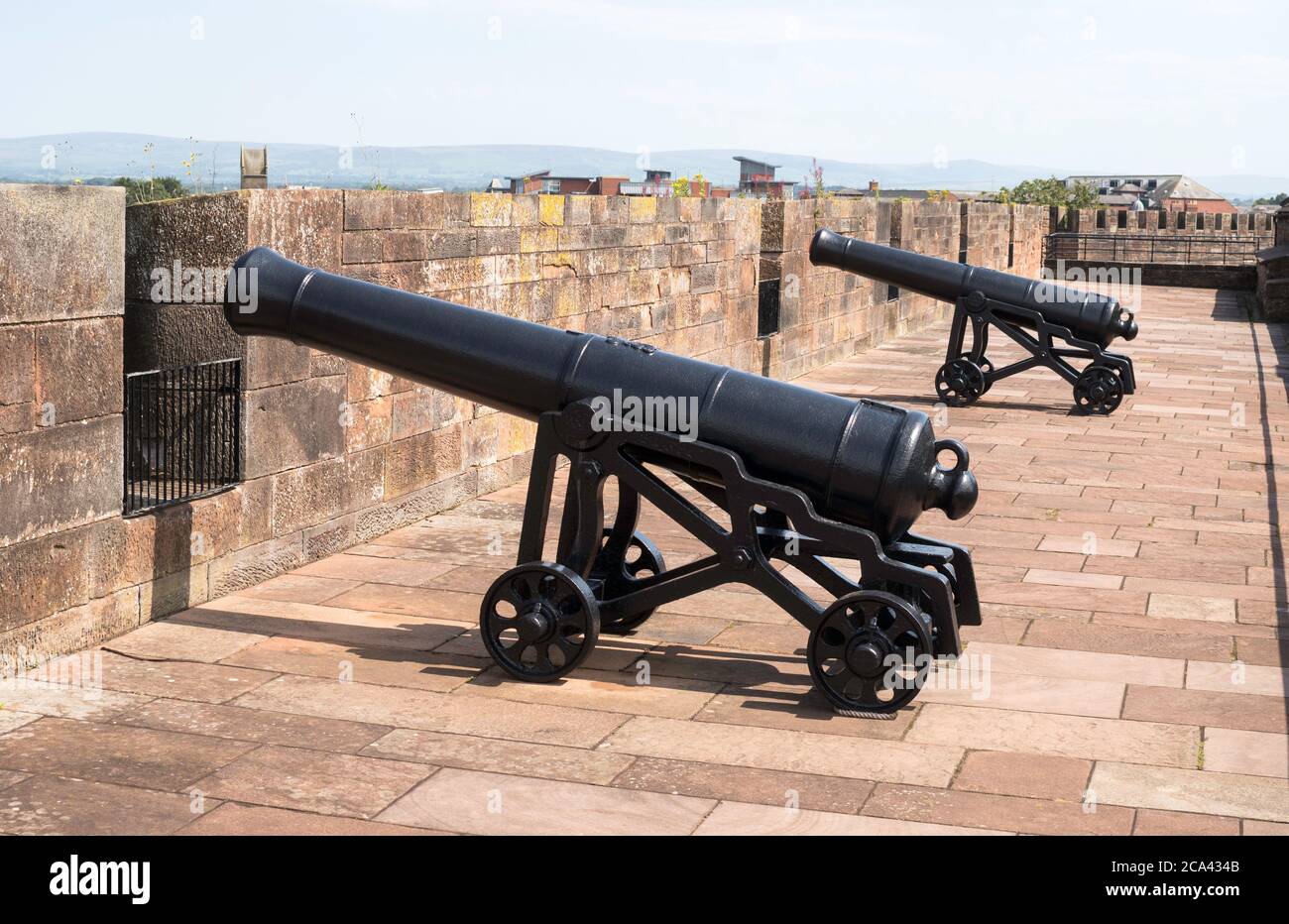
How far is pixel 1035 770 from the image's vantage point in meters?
4.59

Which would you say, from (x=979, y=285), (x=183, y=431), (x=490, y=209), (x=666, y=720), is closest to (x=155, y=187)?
(x=490, y=209)

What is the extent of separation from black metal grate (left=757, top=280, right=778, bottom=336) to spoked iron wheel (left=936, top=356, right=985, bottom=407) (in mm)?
1668

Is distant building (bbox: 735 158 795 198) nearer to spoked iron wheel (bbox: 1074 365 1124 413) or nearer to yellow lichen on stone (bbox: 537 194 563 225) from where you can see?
spoked iron wheel (bbox: 1074 365 1124 413)

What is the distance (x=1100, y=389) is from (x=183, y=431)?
29.4 feet

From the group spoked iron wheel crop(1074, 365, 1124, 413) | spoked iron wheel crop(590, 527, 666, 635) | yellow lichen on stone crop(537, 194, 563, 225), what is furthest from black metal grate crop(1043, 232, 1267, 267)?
spoked iron wheel crop(590, 527, 666, 635)

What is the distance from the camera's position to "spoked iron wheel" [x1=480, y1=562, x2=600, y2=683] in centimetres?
532

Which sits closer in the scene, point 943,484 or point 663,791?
point 663,791

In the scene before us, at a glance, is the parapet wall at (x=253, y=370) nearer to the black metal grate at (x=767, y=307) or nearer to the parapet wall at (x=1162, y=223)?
the black metal grate at (x=767, y=307)

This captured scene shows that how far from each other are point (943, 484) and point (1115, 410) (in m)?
8.89

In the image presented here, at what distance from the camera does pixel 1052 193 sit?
71312 mm

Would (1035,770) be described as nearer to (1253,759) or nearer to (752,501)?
(1253,759)

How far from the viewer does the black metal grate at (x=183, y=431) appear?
6.39 meters

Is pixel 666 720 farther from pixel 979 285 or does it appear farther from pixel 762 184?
pixel 762 184
